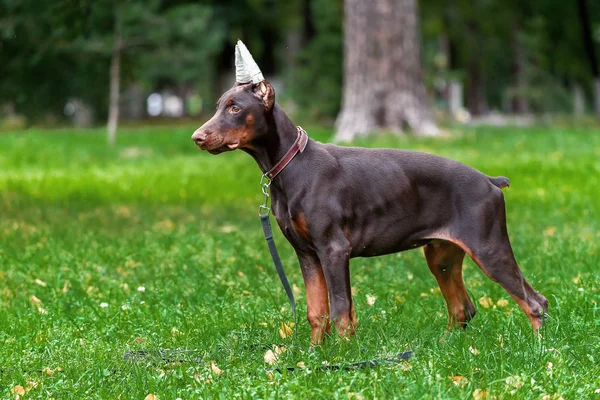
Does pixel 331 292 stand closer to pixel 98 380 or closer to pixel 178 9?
pixel 98 380

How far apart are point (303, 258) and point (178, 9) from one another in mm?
18957

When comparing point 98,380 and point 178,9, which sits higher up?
point 178,9

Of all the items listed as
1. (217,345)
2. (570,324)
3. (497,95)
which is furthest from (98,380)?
(497,95)

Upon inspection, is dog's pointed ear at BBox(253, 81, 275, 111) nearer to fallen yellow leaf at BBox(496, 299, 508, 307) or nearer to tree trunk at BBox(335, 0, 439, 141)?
fallen yellow leaf at BBox(496, 299, 508, 307)

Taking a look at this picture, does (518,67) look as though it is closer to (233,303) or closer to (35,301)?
(233,303)

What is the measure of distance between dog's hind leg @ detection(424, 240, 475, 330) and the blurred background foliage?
5151 mm

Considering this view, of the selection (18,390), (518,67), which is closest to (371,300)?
(18,390)

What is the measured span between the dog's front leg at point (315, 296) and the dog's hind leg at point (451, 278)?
30.9 inches

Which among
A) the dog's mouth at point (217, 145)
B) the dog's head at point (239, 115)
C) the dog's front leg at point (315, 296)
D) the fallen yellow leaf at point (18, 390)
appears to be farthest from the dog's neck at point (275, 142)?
the fallen yellow leaf at point (18, 390)

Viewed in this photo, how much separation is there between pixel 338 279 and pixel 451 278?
0.99 m

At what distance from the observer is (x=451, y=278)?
5676 millimetres

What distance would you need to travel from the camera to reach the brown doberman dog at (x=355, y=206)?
4.98 metres

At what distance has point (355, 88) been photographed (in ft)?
55.8

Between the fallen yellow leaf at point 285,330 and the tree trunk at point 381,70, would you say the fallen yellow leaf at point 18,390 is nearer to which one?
the fallen yellow leaf at point 285,330
